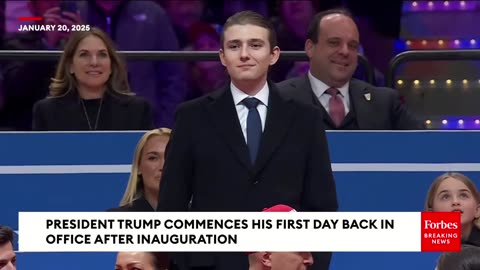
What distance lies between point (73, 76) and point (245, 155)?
1.65 metres

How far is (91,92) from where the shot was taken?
20.6 feet

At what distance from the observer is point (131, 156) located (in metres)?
6.25

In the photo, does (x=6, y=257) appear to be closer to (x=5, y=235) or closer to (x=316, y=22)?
(x=5, y=235)

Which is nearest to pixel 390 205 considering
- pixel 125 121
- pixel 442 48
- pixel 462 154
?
pixel 462 154

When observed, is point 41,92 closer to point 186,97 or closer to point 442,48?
point 186,97

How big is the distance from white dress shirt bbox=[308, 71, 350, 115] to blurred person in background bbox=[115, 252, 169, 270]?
145cm

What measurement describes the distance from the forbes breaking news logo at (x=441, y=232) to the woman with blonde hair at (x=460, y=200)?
0.49ft

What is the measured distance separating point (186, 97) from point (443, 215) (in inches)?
55.8

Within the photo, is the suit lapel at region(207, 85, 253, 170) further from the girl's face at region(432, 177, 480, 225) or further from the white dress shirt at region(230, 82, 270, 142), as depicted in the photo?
the girl's face at region(432, 177, 480, 225)

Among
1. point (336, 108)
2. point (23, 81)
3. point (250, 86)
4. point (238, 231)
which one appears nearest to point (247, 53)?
point (250, 86)

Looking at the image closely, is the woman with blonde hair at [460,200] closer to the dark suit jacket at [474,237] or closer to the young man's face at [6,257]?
the dark suit jacket at [474,237]

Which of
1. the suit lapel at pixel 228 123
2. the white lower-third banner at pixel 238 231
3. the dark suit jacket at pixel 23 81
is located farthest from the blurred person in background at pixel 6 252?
the dark suit jacket at pixel 23 81

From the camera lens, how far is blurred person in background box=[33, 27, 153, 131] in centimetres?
625

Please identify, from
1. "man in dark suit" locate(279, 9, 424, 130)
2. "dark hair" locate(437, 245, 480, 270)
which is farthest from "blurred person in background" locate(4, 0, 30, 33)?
"dark hair" locate(437, 245, 480, 270)
